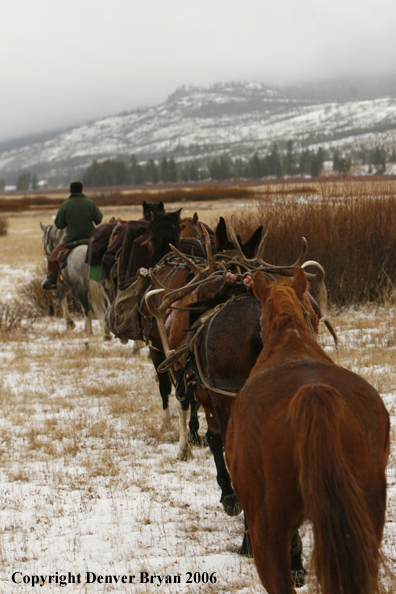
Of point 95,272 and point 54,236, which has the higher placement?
point 54,236

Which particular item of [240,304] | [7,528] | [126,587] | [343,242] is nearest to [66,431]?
[7,528]

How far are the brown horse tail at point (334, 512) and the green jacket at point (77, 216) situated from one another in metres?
8.72

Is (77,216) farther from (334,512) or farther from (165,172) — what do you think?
(165,172)

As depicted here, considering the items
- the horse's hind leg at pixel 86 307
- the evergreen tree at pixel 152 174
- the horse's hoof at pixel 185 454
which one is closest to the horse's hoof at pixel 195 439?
the horse's hoof at pixel 185 454

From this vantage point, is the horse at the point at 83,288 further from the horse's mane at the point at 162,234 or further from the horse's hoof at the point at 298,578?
the horse's hoof at the point at 298,578

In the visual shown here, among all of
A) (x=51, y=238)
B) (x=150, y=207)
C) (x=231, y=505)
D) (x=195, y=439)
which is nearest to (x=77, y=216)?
(x=51, y=238)

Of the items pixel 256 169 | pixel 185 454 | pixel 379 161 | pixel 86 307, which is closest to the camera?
pixel 185 454

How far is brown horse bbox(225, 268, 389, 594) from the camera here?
1710mm

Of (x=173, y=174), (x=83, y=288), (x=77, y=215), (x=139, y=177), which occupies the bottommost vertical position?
(x=83, y=288)

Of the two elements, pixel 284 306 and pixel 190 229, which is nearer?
pixel 284 306

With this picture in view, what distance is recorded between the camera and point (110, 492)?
4.25 m

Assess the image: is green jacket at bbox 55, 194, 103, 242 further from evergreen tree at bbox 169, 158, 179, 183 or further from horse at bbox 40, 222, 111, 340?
evergreen tree at bbox 169, 158, 179, 183

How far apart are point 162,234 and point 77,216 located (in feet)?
15.9

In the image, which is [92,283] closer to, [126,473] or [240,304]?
[126,473]
